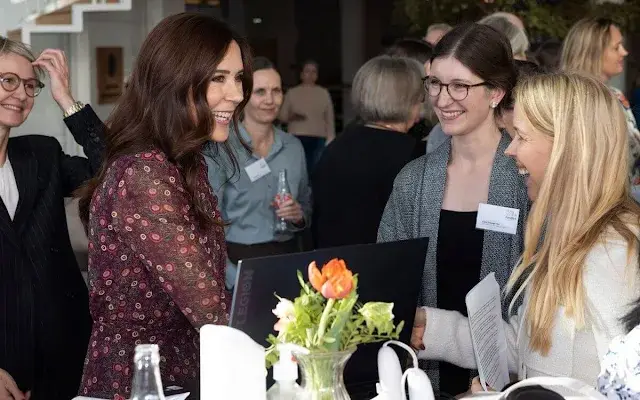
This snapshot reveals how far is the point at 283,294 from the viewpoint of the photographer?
1911mm

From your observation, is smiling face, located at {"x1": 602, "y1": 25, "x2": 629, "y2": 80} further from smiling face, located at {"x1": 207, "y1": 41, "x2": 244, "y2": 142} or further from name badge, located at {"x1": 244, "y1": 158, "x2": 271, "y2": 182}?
smiling face, located at {"x1": 207, "y1": 41, "x2": 244, "y2": 142}

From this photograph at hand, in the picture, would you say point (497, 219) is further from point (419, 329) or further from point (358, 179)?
point (358, 179)

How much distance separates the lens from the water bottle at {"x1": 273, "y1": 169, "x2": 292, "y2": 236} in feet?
14.3

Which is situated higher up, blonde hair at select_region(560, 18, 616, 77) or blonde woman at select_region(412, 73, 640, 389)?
blonde hair at select_region(560, 18, 616, 77)

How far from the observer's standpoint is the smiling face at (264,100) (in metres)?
4.59

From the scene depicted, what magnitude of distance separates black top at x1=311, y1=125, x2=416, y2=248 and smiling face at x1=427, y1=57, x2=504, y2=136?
105 centimetres

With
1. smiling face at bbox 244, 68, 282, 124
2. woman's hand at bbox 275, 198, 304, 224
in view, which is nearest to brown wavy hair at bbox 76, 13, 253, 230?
woman's hand at bbox 275, 198, 304, 224

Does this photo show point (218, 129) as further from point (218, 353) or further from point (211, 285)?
point (218, 353)

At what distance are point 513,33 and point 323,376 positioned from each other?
305 centimetres

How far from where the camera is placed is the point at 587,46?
531cm

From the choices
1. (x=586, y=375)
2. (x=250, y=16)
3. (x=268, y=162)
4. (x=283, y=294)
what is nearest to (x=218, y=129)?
(x=283, y=294)

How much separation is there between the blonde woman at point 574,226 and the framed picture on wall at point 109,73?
3.68m

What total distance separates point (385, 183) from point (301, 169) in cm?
64

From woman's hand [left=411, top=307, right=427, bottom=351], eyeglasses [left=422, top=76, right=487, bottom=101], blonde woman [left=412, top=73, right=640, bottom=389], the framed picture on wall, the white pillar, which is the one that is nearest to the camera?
blonde woman [left=412, top=73, right=640, bottom=389]
